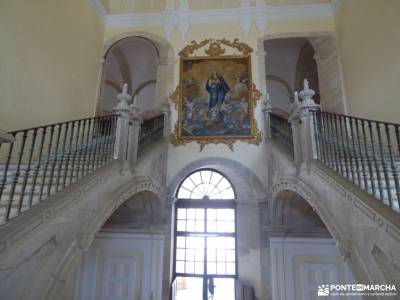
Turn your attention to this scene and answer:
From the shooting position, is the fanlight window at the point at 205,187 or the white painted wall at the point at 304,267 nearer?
the white painted wall at the point at 304,267

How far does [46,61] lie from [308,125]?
5985 millimetres

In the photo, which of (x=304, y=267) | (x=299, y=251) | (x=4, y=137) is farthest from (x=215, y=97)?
(x=4, y=137)

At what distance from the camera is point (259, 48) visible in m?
9.39

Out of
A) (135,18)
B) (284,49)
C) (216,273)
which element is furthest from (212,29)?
(216,273)

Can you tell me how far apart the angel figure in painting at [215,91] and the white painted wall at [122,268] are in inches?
160

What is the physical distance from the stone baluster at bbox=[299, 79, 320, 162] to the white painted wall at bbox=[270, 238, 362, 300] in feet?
11.3

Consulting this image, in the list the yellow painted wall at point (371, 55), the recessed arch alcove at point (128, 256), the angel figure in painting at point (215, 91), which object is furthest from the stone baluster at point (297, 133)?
the recessed arch alcove at point (128, 256)

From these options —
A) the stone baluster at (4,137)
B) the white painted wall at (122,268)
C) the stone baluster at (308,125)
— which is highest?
the stone baluster at (308,125)

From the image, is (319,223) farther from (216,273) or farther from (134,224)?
(134,224)

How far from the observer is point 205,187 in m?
9.64

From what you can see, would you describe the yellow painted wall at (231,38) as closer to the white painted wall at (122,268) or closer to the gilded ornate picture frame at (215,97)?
the gilded ornate picture frame at (215,97)

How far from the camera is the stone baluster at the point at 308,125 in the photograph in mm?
5398

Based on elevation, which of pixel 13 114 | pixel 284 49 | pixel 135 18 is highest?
pixel 284 49

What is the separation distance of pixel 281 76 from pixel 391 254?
11.3m
